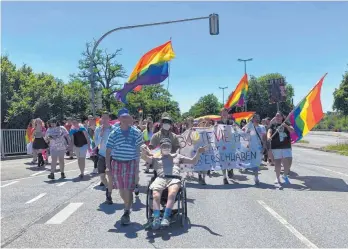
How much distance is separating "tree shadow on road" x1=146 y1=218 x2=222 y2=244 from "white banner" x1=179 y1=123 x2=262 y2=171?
494 cm

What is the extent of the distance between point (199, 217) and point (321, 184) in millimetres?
5217

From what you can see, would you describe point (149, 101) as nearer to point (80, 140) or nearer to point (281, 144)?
point (80, 140)

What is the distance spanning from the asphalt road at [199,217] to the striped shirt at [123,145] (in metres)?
1.13

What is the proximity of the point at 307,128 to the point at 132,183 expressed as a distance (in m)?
6.88

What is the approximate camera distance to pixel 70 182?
11562mm

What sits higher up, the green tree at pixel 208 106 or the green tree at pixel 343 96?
the green tree at pixel 208 106

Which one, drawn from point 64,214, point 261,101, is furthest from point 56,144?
point 261,101

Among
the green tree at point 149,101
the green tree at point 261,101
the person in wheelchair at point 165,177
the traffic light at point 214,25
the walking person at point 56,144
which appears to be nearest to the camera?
the person in wheelchair at point 165,177

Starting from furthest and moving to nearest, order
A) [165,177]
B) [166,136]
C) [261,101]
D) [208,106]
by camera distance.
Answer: [208,106] → [261,101] → [166,136] → [165,177]

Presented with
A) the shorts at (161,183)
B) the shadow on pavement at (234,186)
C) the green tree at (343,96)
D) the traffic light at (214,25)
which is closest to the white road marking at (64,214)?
the shorts at (161,183)

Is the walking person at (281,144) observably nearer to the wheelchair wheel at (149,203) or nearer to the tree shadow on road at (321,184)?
the tree shadow on road at (321,184)

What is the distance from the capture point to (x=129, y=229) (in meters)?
6.45

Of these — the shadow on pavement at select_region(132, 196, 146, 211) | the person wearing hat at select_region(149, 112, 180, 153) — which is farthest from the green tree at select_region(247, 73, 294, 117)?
the person wearing hat at select_region(149, 112, 180, 153)

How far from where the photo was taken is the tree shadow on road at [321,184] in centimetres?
1021
